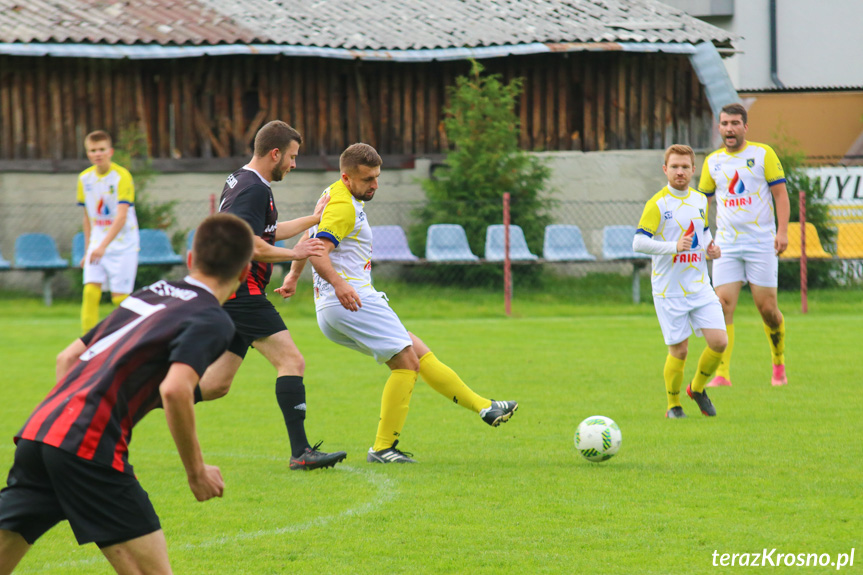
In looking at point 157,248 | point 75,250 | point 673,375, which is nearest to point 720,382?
point 673,375

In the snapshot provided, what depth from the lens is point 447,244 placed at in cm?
1750

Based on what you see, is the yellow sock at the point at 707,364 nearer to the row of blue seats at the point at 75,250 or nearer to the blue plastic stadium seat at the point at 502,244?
the blue plastic stadium seat at the point at 502,244

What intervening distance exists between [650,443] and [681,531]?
6.74ft

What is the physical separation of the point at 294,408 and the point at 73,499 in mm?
3074

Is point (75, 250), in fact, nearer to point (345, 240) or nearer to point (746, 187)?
point (746, 187)

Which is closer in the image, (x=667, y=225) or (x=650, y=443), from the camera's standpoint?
(x=650, y=443)

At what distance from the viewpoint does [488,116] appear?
1831cm

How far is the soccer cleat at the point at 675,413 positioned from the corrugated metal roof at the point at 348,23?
43.6ft

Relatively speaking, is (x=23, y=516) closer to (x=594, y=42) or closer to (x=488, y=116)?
(x=488, y=116)

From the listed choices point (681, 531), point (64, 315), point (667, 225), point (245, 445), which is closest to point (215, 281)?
point (681, 531)

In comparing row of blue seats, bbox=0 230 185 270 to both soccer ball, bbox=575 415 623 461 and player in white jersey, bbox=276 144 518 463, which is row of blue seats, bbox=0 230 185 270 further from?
soccer ball, bbox=575 415 623 461

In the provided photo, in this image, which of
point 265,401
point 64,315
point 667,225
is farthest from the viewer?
point 64,315

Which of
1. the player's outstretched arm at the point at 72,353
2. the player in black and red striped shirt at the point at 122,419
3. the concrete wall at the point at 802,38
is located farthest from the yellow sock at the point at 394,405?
the concrete wall at the point at 802,38

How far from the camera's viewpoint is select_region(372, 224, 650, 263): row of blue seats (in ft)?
56.5
